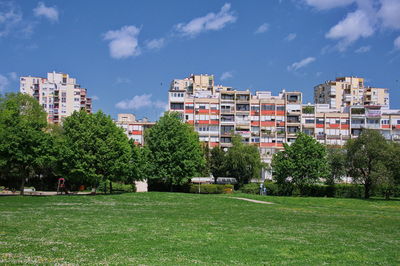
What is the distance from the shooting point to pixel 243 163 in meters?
108

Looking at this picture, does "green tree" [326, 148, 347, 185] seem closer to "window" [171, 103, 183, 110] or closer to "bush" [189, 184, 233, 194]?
"bush" [189, 184, 233, 194]

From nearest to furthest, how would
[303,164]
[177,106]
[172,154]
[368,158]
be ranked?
[368,158] → [303,164] → [172,154] → [177,106]

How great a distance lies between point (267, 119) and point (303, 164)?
6840 centimetres

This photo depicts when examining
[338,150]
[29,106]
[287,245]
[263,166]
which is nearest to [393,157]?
[338,150]

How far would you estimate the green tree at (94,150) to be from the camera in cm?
6844

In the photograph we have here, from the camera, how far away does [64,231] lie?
26.4m

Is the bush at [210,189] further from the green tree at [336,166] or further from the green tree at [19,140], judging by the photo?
the green tree at [19,140]

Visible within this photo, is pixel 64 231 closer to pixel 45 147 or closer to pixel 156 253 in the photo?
pixel 156 253

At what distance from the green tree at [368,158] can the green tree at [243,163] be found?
2701cm

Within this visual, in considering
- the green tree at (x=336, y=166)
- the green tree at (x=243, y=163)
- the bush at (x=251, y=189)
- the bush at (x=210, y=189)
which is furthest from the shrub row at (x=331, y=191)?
the green tree at (x=243, y=163)

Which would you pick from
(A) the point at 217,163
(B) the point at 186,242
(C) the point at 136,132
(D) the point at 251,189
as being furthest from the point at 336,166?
(C) the point at 136,132

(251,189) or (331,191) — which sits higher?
(331,191)

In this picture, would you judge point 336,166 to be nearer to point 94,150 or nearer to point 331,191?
point 331,191

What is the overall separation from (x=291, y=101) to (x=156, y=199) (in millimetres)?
100758
